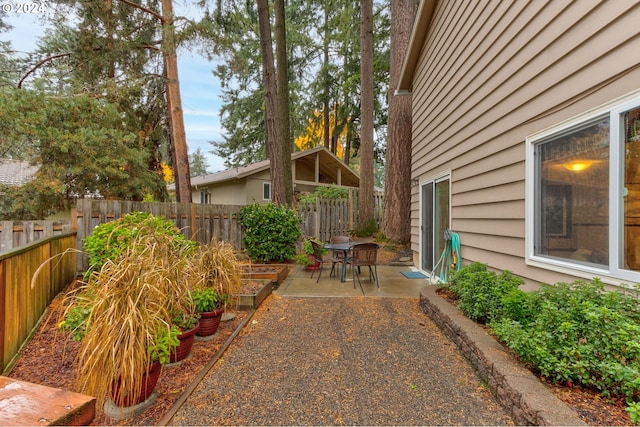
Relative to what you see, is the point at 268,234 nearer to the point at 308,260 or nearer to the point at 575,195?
the point at 308,260

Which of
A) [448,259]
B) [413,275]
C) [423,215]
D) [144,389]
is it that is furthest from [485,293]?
[423,215]

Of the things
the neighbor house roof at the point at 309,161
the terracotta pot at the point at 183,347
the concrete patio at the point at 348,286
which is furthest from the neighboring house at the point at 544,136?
the neighbor house roof at the point at 309,161

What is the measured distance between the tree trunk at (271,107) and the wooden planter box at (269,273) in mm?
2505

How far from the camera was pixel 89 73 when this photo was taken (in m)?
8.66

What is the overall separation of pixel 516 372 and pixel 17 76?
46.7 feet

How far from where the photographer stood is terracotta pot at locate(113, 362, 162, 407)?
1819 millimetres

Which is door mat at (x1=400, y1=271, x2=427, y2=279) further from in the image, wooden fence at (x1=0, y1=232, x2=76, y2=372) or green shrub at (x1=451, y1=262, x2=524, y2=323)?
wooden fence at (x1=0, y1=232, x2=76, y2=372)

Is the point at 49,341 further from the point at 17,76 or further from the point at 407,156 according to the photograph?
the point at 17,76

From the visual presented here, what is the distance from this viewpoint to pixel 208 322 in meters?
3.04

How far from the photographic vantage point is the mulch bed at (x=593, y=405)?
151 centimetres

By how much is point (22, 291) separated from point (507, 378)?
4138mm

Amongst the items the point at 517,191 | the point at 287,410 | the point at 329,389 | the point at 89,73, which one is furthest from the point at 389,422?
the point at 89,73

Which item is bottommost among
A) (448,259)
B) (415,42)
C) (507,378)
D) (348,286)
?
(348,286)
